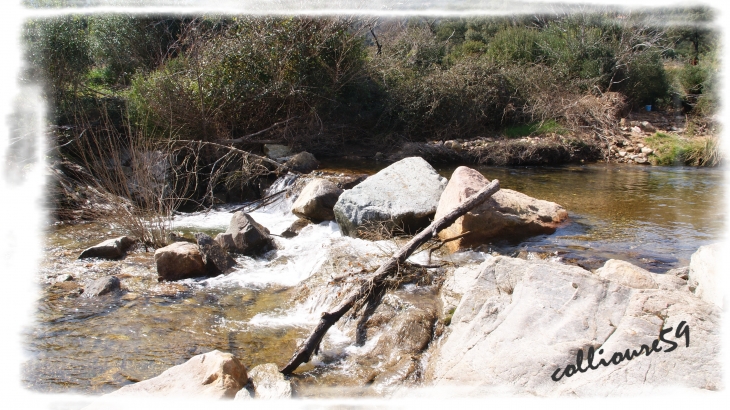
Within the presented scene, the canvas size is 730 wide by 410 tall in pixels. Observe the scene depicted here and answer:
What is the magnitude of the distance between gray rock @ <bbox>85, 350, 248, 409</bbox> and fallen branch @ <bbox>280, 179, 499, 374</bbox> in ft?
1.53

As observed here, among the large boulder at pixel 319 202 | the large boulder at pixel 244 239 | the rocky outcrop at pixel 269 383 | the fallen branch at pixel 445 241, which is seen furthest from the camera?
the large boulder at pixel 319 202

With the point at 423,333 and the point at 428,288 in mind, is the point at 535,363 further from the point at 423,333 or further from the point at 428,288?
the point at 428,288

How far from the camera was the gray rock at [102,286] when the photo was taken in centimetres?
568

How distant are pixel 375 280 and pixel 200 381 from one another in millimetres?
1886

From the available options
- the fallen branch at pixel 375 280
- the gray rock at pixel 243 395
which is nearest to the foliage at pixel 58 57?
the fallen branch at pixel 375 280

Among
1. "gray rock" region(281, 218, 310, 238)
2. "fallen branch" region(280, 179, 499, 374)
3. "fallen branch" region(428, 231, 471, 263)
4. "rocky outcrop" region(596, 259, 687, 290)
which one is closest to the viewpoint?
"fallen branch" region(280, 179, 499, 374)

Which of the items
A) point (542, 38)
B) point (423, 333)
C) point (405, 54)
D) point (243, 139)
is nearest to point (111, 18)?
point (243, 139)

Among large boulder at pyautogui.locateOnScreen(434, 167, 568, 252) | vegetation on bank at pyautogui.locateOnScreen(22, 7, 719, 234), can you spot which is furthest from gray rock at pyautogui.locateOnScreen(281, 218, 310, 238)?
large boulder at pyautogui.locateOnScreen(434, 167, 568, 252)

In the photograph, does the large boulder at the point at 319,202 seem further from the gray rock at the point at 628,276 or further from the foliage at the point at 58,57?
the foliage at the point at 58,57

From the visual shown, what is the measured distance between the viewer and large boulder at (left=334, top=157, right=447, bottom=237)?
276 inches

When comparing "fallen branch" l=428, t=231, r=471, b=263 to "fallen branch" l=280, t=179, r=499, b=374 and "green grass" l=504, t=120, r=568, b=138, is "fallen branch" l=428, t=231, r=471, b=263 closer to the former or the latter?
"fallen branch" l=280, t=179, r=499, b=374

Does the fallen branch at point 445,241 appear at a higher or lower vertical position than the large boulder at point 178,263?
higher

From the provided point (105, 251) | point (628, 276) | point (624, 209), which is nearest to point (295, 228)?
point (105, 251)

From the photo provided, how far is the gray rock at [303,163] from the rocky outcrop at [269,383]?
24.4 ft
